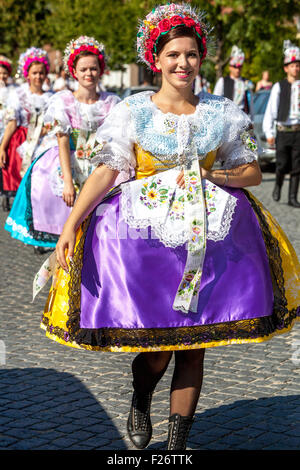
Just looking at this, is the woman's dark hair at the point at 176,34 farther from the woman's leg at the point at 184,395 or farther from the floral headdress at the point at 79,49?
the floral headdress at the point at 79,49

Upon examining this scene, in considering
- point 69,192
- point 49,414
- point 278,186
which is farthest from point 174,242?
point 278,186

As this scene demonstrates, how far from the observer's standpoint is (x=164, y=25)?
3.76 meters

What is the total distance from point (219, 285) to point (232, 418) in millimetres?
957

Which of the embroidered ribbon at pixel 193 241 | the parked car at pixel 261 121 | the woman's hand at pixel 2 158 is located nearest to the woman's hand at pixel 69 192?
the embroidered ribbon at pixel 193 241

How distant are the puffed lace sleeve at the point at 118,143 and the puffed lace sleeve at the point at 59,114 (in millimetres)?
3477

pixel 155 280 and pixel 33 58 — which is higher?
pixel 33 58

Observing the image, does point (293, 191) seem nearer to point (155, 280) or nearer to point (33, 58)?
point (33, 58)

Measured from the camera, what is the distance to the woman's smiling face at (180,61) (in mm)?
3732

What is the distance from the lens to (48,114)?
24.1ft

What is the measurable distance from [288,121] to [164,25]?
9.56 metres

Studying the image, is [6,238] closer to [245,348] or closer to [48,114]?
[48,114]

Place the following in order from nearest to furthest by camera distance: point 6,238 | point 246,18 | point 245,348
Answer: point 245,348
point 6,238
point 246,18

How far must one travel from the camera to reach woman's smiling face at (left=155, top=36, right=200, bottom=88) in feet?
12.2

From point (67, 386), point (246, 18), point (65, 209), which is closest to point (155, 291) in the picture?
point (67, 386)
